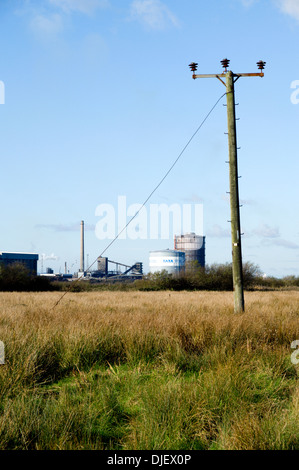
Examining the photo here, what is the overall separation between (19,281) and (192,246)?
61649mm

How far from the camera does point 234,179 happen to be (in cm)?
1245

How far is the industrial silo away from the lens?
101500 mm

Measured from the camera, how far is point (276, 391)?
5555 mm

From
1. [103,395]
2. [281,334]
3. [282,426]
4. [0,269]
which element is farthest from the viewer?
[0,269]

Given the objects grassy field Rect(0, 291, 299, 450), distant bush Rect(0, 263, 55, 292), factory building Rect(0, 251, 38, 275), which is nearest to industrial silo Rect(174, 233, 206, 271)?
factory building Rect(0, 251, 38, 275)

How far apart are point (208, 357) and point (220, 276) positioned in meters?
42.2

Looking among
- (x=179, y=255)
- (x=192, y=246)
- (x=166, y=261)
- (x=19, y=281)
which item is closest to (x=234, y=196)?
(x=19, y=281)

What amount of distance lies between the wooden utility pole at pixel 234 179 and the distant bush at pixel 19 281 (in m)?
34.7

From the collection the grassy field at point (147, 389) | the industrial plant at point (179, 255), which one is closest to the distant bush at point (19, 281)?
the grassy field at point (147, 389)

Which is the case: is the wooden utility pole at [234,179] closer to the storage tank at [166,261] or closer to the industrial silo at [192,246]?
the storage tank at [166,261]

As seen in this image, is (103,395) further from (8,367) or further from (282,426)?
(282,426)

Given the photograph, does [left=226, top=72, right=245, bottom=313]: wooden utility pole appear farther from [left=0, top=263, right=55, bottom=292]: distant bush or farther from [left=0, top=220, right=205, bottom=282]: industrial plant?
[left=0, top=220, right=205, bottom=282]: industrial plant

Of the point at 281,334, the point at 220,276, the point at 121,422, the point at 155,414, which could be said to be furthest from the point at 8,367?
the point at 220,276

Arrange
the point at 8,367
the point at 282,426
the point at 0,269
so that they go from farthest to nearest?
the point at 0,269, the point at 8,367, the point at 282,426
